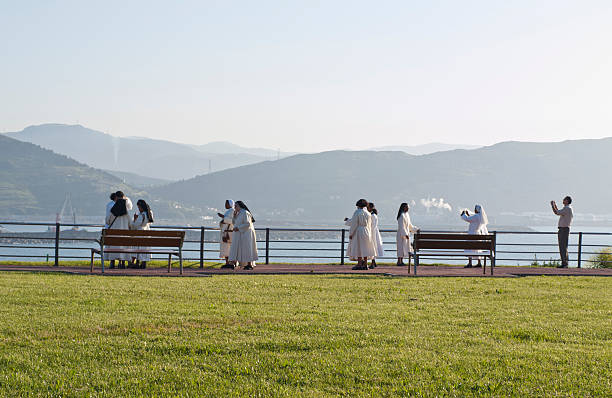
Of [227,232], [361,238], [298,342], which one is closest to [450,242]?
[361,238]

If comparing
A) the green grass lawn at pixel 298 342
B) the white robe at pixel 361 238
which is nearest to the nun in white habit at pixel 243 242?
the white robe at pixel 361 238

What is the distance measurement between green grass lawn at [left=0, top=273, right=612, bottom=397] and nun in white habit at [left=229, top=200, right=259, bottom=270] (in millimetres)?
5778

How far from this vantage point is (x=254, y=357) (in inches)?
241

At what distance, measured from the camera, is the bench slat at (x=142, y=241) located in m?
14.4

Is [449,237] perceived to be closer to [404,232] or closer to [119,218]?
[404,232]

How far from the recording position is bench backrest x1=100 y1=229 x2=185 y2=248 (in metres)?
14.4

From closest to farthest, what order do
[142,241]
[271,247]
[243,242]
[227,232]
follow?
[142,241], [243,242], [227,232], [271,247]

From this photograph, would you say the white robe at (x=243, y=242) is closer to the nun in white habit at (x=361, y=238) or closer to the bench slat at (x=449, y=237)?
the nun in white habit at (x=361, y=238)

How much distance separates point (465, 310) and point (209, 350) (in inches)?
147

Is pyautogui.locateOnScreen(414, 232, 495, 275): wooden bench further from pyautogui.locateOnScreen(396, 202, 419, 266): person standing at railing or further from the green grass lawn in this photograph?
the green grass lawn

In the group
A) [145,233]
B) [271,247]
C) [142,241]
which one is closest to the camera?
[142,241]

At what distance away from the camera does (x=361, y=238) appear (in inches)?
661

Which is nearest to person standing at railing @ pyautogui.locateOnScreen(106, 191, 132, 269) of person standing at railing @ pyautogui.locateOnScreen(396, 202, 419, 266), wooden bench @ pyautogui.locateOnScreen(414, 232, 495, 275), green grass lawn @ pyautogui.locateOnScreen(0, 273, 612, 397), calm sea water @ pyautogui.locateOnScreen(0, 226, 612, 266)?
calm sea water @ pyautogui.locateOnScreen(0, 226, 612, 266)

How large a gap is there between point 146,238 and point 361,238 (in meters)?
4.91
